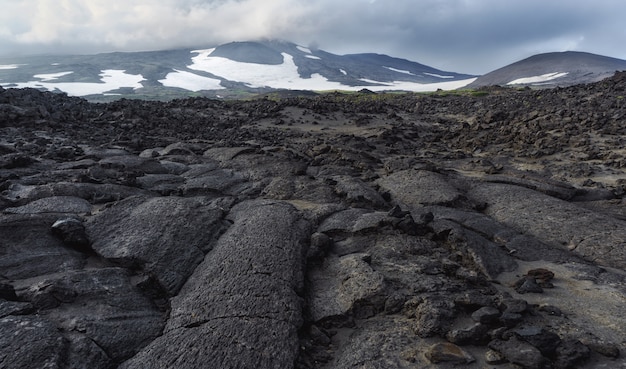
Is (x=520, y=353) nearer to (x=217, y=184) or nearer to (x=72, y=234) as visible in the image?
(x=72, y=234)

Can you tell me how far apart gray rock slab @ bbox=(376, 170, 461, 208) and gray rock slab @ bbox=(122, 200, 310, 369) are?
5.52 meters

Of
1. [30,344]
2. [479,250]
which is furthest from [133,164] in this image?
[479,250]

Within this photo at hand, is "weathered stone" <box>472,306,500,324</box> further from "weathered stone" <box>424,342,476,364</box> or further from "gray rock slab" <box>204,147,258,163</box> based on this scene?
"gray rock slab" <box>204,147,258,163</box>

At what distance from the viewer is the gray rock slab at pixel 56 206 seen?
11.9 metres

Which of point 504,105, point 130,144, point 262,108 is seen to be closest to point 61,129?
point 130,144

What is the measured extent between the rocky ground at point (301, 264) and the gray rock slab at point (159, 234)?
2.0 inches

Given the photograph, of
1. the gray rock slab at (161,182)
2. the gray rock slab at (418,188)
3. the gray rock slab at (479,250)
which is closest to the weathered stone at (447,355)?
the gray rock slab at (479,250)

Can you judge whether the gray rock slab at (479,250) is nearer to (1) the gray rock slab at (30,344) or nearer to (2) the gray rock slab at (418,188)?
(2) the gray rock slab at (418,188)

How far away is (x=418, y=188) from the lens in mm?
16422

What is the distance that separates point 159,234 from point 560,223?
441 inches

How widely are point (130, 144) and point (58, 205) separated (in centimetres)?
1252

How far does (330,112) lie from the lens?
45.2 metres

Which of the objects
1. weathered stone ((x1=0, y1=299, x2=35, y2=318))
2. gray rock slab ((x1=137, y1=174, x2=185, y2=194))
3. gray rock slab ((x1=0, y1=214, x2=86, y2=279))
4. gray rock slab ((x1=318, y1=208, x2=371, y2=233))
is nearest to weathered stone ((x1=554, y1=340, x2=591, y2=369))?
gray rock slab ((x1=318, y1=208, x2=371, y2=233))

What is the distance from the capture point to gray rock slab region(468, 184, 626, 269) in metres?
11.4
